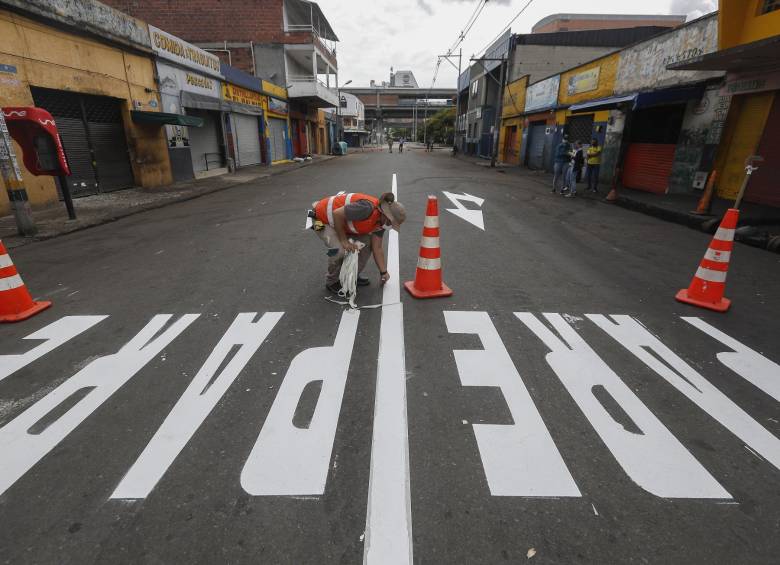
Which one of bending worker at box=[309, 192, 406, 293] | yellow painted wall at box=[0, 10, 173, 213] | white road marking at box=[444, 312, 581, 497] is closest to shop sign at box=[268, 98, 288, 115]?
yellow painted wall at box=[0, 10, 173, 213]

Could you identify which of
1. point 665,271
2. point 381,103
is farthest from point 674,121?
point 381,103

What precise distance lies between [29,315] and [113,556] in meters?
3.25

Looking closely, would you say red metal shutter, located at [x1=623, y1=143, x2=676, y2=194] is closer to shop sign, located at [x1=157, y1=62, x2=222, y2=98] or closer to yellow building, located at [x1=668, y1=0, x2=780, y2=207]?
yellow building, located at [x1=668, y1=0, x2=780, y2=207]

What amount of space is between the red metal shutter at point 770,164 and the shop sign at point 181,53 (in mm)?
17350

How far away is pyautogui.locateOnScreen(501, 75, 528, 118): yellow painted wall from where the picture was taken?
82.6 feet

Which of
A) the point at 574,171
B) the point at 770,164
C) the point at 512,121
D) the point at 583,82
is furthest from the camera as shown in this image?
the point at 512,121

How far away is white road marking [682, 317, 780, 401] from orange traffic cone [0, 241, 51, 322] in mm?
6003

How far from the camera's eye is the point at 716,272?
409cm

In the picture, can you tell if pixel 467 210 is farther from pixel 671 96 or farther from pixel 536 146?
pixel 536 146

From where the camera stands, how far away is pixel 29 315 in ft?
12.5

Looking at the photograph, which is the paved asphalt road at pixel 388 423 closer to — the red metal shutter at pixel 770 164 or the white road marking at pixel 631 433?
the white road marking at pixel 631 433

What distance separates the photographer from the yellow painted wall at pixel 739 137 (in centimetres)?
952

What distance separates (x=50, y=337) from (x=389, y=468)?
126 inches

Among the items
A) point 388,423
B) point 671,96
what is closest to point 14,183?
point 388,423
